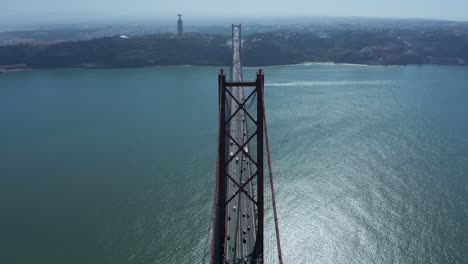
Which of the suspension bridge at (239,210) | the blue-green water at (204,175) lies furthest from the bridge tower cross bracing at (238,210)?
the blue-green water at (204,175)

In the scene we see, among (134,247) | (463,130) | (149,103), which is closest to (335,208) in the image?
(134,247)

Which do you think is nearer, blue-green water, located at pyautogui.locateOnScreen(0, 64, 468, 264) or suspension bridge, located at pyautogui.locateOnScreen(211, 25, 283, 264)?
suspension bridge, located at pyautogui.locateOnScreen(211, 25, 283, 264)

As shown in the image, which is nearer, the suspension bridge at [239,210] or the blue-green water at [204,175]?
the suspension bridge at [239,210]

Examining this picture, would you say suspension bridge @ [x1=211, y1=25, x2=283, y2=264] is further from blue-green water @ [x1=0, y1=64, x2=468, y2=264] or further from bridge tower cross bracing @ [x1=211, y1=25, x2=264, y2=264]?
blue-green water @ [x1=0, y1=64, x2=468, y2=264]

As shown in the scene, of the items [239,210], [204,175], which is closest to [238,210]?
[239,210]

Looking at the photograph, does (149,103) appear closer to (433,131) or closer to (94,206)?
(94,206)

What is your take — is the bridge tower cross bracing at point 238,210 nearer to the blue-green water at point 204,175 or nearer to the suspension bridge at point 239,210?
the suspension bridge at point 239,210

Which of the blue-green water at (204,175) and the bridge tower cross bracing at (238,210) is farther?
the blue-green water at (204,175)

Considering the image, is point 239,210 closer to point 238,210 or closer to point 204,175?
point 238,210

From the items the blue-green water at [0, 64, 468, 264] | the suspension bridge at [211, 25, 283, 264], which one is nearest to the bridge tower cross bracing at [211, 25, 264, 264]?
the suspension bridge at [211, 25, 283, 264]
